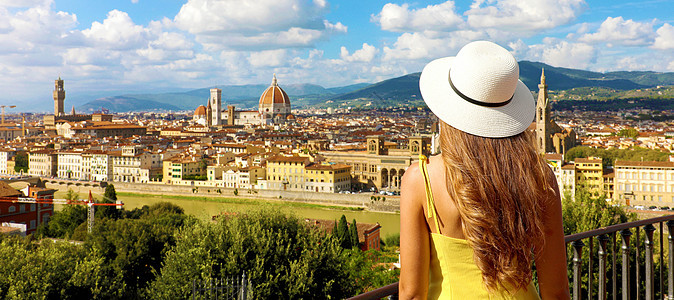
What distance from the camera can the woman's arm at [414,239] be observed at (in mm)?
781

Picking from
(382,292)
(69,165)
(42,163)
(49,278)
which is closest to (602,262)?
(382,292)

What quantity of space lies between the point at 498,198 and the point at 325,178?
22.2 meters

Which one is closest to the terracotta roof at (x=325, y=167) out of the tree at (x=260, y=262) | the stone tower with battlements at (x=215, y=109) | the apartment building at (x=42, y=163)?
the apartment building at (x=42, y=163)

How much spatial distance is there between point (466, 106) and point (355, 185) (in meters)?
24.0

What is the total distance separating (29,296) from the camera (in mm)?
6285

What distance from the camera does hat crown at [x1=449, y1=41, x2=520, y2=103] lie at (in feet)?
2.61

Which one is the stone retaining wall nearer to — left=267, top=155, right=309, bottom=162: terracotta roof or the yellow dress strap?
left=267, top=155, right=309, bottom=162: terracotta roof

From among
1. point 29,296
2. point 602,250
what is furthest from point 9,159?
point 602,250

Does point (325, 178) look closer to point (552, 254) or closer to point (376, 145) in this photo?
point (376, 145)

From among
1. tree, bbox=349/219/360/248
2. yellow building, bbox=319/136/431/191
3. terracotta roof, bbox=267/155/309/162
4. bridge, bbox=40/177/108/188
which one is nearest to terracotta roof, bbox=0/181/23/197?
tree, bbox=349/219/360/248

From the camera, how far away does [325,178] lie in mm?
22953

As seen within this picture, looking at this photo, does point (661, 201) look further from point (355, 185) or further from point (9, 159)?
point (9, 159)

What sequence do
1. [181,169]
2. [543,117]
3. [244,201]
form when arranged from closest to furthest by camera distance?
[244,201], [181,169], [543,117]

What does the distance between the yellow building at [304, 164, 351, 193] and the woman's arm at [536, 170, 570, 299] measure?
21.8 meters
